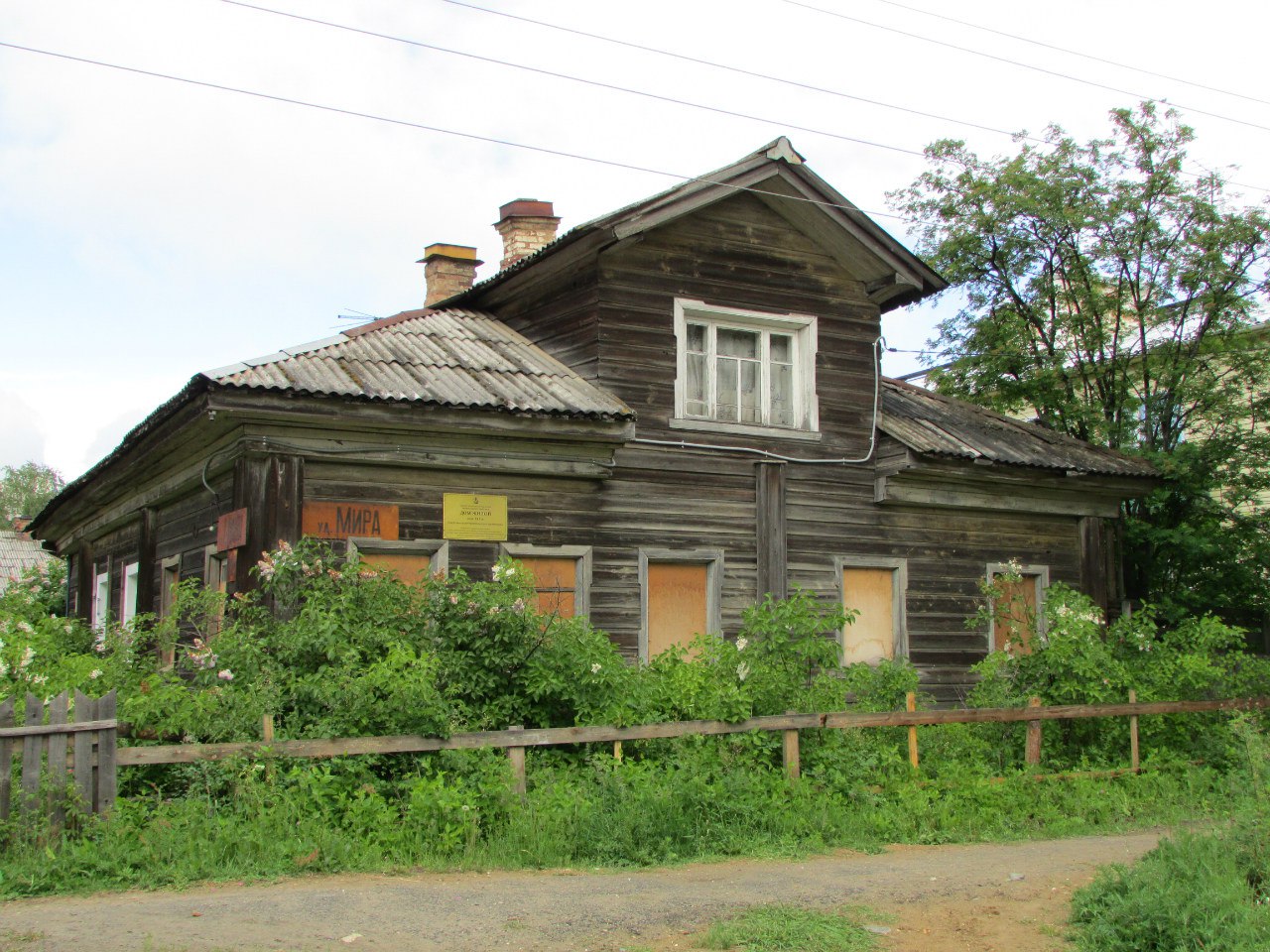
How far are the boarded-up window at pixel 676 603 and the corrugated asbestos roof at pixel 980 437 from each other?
9.39ft

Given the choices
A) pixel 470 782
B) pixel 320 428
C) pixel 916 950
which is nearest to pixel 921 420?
pixel 320 428

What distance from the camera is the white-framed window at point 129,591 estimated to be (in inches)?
641

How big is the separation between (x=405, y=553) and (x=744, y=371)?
4.50m

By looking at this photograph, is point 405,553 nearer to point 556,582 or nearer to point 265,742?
point 556,582

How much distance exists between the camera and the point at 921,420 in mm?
15438

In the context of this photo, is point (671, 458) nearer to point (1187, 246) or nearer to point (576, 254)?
point (576, 254)

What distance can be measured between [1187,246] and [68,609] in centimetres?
1805

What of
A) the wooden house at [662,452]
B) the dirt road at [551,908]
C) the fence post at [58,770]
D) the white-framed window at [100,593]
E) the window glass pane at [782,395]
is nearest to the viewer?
the dirt road at [551,908]

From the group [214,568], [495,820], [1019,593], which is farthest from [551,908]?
[1019,593]

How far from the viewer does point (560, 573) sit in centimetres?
1262

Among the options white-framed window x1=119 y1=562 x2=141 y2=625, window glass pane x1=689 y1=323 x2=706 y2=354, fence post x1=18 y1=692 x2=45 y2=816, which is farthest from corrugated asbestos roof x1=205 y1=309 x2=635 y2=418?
white-framed window x1=119 y1=562 x2=141 y2=625

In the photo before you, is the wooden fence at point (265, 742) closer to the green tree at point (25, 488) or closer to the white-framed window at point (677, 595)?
the white-framed window at point (677, 595)

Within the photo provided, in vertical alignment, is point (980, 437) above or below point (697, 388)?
below

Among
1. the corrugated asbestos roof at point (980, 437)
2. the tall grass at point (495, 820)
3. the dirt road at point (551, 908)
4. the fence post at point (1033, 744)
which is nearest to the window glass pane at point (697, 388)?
the corrugated asbestos roof at point (980, 437)
